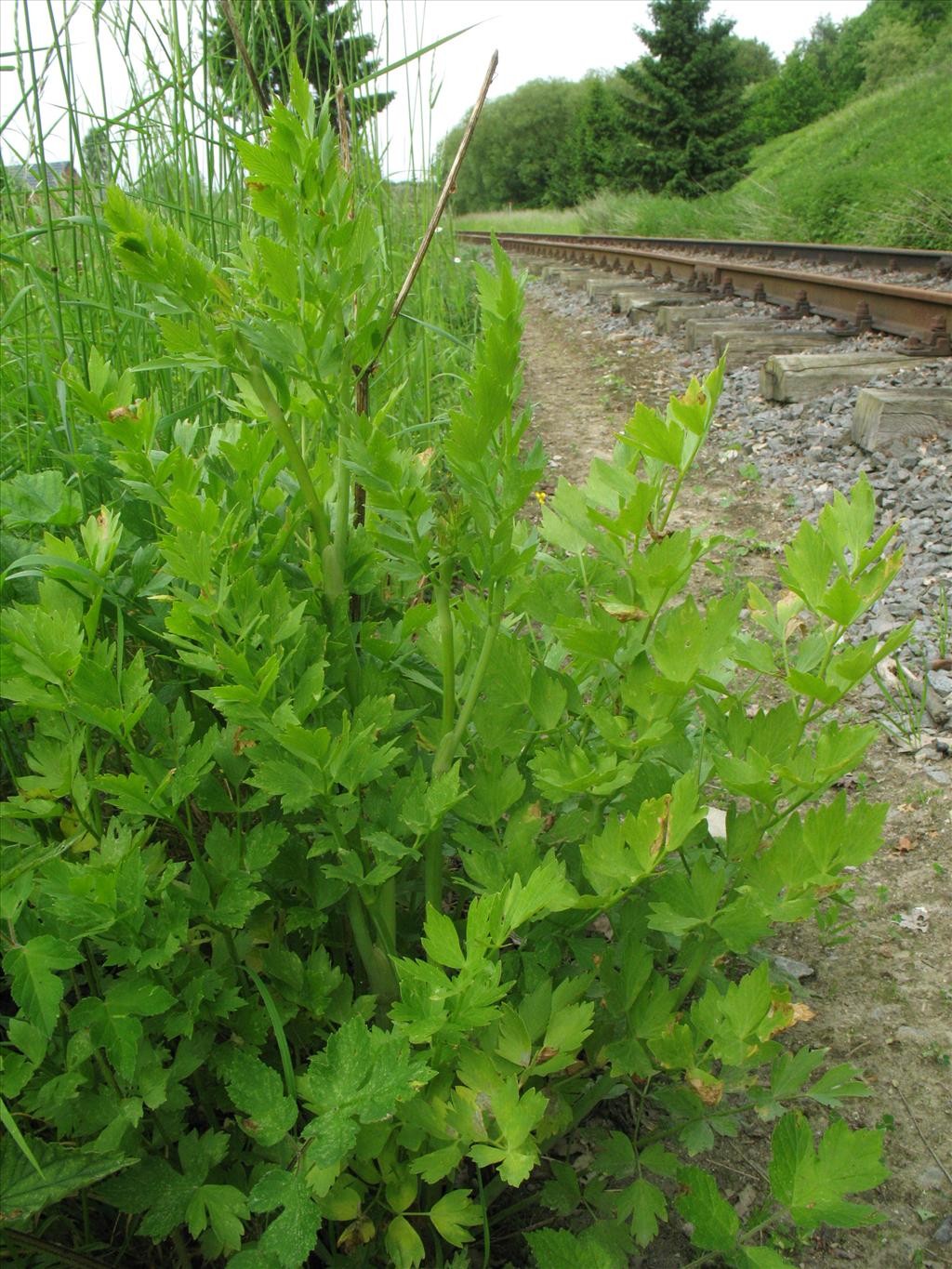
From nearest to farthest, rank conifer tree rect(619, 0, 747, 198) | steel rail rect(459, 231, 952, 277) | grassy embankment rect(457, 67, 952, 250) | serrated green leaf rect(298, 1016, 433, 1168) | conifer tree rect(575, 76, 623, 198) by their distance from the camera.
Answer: serrated green leaf rect(298, 1016, 433, 1168)
steel rail rect(459, 231, 952, 277)
grassy embankment rect(457, 67, 952, 250)
conifer tree rect(619, 0, 747, 198)
conifer tree rect(575, 76, 623, 198)

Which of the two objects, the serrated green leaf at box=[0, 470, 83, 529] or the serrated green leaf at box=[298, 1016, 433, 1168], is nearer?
the serrated green leaf at box=[298, 1016, 433, 1168]

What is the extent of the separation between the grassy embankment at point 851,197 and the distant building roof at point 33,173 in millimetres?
6299

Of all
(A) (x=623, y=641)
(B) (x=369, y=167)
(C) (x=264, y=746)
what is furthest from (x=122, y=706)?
(B) (x=369, y=167)

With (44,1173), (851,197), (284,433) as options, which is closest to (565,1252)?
(44,1173)

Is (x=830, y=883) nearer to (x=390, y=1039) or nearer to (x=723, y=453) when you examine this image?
(x=390, y=1039)

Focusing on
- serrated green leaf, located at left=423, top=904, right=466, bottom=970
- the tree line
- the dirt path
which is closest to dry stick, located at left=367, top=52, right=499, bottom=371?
the dirt path

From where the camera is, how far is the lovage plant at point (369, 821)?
825mm

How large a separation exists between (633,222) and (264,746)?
18.3 metres

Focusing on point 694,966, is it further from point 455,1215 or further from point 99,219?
point 99,219

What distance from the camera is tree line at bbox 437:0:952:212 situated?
30.0 metres

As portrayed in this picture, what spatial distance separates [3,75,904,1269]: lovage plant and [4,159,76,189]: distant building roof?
39.1 inches

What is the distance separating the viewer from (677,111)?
30.2 metres

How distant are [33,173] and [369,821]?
158cm

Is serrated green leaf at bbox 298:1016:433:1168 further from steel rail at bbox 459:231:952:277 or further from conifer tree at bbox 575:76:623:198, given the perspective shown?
conifer tree at bbox 575:76:623:198
